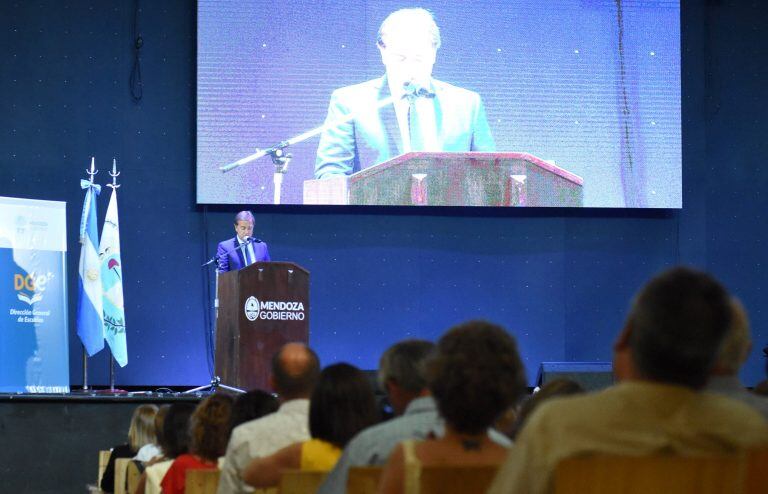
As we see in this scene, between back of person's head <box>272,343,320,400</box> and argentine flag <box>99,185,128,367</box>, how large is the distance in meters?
5.14

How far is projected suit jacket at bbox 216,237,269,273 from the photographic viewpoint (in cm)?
784

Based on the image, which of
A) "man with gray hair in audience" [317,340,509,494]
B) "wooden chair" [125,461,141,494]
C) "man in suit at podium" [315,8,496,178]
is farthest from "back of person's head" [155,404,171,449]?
"man in suit at podium" [315,8,496,178]

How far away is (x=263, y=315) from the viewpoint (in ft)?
22.7

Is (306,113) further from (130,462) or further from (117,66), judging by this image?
(130,462)

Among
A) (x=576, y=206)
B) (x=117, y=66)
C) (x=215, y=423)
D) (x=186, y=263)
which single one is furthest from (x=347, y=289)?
(x=215, y=423)

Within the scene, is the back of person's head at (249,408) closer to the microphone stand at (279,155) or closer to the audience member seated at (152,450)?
the audience member seated at (152,450)

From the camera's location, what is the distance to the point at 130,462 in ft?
13.8

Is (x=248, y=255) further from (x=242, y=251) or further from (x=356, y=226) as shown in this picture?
(x=356, y=226)

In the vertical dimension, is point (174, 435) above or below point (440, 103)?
below

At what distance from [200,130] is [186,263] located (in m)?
1.12

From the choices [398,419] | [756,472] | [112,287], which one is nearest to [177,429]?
[398,419]

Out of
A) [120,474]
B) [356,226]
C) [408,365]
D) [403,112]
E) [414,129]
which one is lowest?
[120,474]

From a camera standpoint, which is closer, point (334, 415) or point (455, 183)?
point (334, 415)

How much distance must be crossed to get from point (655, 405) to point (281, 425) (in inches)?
67.0
